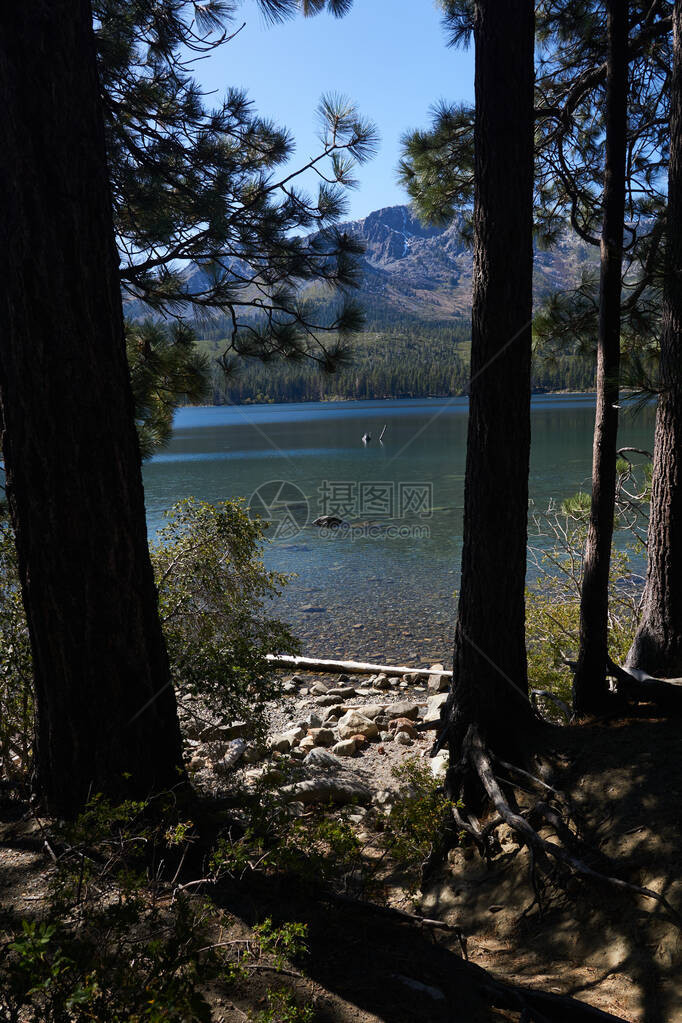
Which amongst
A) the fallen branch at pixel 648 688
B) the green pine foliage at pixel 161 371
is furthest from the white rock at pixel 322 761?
the green pine foliage at pixel 161 371

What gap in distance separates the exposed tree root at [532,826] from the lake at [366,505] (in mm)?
1547

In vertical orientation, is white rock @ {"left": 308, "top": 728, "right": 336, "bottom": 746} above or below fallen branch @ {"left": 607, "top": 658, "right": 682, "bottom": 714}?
below

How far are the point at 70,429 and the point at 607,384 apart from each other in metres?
3.02

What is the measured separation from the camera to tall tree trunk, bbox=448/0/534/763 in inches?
138

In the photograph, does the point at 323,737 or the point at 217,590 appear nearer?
the point at 217,590

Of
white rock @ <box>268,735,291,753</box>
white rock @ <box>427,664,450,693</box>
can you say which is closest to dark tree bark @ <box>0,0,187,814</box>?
white rock @ <box>268,735,291,753</box>

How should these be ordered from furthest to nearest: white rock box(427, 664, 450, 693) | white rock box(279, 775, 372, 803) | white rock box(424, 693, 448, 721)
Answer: white rock box(427, 664, 450, 693) → white rock box(424, 693, 448, 721) → white rock box(279, 775, 372, 803)

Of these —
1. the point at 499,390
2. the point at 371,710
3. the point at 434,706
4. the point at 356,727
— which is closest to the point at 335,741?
the point at 356,727

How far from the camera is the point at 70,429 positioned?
282 cm

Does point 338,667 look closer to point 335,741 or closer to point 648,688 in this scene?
point 335,741

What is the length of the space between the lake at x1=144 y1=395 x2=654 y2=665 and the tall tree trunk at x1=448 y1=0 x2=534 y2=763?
0.82 feet

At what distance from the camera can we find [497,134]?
351 centimetres

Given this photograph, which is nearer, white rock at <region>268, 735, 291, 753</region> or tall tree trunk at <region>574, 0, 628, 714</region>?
tall tree trunk at <region>574, 0, 628, 714</region>

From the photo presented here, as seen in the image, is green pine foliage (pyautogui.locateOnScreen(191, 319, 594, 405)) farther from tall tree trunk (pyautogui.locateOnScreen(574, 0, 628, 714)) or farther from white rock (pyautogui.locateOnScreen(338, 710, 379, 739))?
tall tree trunk (pyautogui.locateOnScreen(574, 0, 628, 714))
